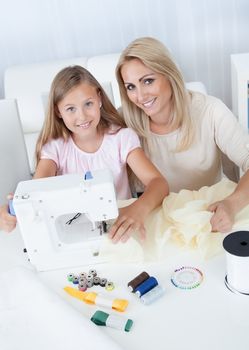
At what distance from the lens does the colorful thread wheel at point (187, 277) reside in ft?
3.12

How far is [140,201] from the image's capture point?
1.19 meters

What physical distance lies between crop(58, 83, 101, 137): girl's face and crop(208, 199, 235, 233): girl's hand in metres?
0.50

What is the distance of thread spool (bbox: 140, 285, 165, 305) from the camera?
0.92 meters

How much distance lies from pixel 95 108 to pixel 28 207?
0.51m

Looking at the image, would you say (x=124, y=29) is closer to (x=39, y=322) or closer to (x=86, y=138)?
(x=86, y=138)

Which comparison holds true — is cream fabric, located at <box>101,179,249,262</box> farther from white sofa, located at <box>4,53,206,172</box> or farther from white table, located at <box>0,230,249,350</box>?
white sofa, located at <box>4,53,206,172</box>

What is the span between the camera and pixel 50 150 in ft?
4.77

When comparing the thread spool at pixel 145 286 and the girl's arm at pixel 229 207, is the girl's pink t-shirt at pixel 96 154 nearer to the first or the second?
the girl's arm at pixel 229 207

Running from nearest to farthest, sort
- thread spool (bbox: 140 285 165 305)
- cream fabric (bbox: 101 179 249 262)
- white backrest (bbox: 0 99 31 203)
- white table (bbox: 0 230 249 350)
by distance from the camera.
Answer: white table (bbox: 0 230 249 350)
thread spool (bbox: 140 285 165 305)
cream fabric (bbox: 101 179 249 262)
white backrest (bbox: 0 99 31 203)

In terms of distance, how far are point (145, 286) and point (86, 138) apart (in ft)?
2.19

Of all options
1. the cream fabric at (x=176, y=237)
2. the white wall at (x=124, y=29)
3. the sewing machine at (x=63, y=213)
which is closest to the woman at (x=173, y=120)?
the cream fabric at (x=176, y=237)

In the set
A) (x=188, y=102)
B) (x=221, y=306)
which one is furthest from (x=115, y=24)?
(x=221, y=306)

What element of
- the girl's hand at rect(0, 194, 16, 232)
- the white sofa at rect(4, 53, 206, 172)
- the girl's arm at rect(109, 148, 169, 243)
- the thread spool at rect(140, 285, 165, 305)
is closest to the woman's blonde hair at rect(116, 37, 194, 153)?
the girl's arm at rect(109, 148, 169, 243)

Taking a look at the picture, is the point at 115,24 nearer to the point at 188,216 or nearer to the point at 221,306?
the point at 188,216
